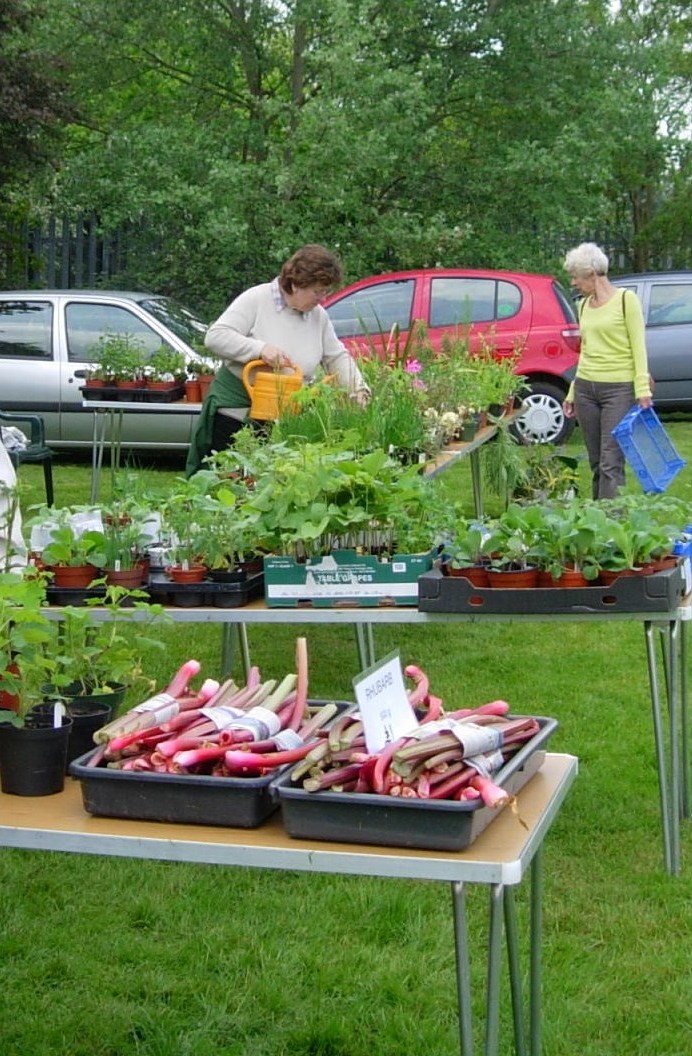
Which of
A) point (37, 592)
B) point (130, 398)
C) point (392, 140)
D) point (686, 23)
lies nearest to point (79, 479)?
point (130, 398)

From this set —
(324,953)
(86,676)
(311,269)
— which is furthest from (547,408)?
(86,676)

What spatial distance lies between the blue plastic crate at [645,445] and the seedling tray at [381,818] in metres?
5.34

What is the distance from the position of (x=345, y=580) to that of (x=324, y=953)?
0.87 metres

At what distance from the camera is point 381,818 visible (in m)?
1.99

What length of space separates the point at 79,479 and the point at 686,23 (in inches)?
564

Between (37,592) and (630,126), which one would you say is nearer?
(37,592)

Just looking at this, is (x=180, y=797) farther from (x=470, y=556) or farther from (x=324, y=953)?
(x=470, y=556)

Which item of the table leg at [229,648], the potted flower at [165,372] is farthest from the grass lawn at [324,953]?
the potted flower at [165,372]

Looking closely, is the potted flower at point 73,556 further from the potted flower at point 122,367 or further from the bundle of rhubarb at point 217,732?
the potted flower at point 122,367

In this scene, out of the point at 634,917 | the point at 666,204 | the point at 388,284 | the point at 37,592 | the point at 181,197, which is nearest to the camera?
the point at 37,592

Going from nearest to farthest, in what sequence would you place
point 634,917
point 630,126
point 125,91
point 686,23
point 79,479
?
point 634,917 → point 79,479 → point 630,126 → point 125,91 → point 686,23

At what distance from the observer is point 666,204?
19.7 m

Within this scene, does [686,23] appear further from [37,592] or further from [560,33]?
[37,592]

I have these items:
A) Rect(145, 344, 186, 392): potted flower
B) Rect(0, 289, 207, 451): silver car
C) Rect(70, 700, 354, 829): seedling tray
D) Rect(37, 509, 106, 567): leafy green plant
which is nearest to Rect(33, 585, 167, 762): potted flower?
Rect(70, 700, 354, 829): seedling tray
